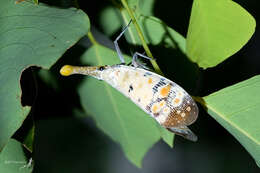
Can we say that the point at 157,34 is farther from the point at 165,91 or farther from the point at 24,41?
the point at 24,41

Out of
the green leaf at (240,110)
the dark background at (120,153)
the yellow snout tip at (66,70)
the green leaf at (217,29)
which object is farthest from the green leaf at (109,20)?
the dark background at (120,153)

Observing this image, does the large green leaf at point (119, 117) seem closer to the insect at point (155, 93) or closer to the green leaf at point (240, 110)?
the insect at point (155, 93)

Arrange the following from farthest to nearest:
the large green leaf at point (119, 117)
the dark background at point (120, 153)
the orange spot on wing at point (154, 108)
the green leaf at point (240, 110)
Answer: the dark background at point (120, 153) → the large green leaf at point (119, 117) → the orange spot on wing at point (154, 108) → the green leaf at point (240, 110)

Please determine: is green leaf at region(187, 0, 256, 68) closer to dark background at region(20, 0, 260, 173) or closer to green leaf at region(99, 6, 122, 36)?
green leaf at region(99, 6, 122, 36)

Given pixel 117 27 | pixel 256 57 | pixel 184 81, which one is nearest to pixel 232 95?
pixel 184 81

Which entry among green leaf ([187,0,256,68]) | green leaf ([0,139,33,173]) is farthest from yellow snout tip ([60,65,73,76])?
green leaf ([187,0,256,68])

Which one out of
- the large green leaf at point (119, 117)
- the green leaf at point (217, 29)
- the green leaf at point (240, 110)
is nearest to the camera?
the green leaf at point (217, 29)

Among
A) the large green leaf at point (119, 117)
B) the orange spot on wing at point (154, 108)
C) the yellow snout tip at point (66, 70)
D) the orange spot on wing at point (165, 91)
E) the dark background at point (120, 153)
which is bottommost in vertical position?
the dark background at point (120, 153)
